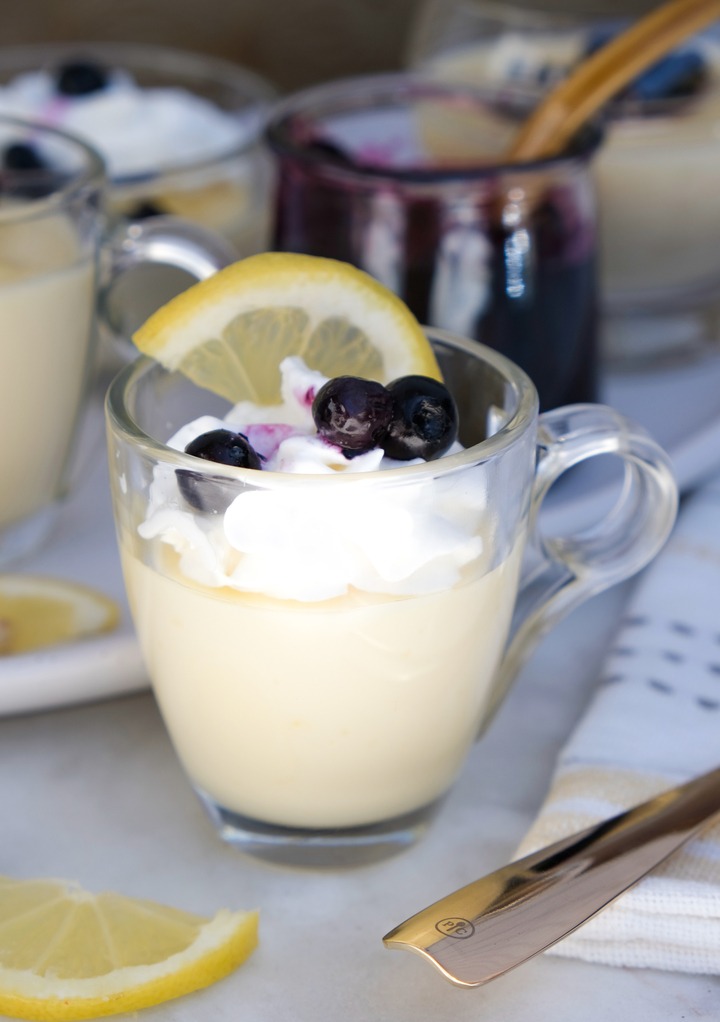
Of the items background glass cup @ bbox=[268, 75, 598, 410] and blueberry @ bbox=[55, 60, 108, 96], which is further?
blueberry @ bbox=[55, 60, 108, 96]

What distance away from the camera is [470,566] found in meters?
0.73

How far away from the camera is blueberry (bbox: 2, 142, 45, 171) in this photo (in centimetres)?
112

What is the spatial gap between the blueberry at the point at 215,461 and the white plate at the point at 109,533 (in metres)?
0.23

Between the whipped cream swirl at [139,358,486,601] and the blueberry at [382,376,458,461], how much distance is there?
11mm

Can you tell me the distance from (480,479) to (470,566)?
0.05 meters

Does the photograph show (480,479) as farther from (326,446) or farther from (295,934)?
(295,934)

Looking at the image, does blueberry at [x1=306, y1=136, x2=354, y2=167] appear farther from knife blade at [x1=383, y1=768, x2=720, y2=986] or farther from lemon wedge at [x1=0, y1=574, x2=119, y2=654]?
knife blade at [x1=383, y1=768, x2=720, y2=986]

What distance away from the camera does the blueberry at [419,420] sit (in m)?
0.72

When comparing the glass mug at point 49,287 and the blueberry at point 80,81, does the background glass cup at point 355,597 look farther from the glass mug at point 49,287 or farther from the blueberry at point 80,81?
the blueberry at point 80,81

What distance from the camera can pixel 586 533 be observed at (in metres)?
0.86

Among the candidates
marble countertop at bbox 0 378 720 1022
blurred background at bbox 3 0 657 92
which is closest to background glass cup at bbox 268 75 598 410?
marble countertop at bbox 0 378 720 1022

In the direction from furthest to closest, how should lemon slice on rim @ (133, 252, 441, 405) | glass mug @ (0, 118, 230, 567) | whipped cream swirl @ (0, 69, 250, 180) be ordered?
A: whipped cream swirl @ (0, 69, 250, 180) < glass mug @ (0, 118, 230, 567) < lemon slice on rim @ (133, 252, 441, 405)

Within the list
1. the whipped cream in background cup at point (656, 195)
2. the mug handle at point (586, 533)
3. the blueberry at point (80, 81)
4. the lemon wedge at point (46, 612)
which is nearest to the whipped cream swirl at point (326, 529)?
the mug handle at point (586, 533)

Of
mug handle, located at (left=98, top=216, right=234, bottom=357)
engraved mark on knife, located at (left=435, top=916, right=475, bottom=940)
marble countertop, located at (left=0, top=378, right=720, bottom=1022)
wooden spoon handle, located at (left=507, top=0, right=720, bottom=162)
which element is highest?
wooden spoon handle, located at (left=507, top=0, right=720, bottom=162)
